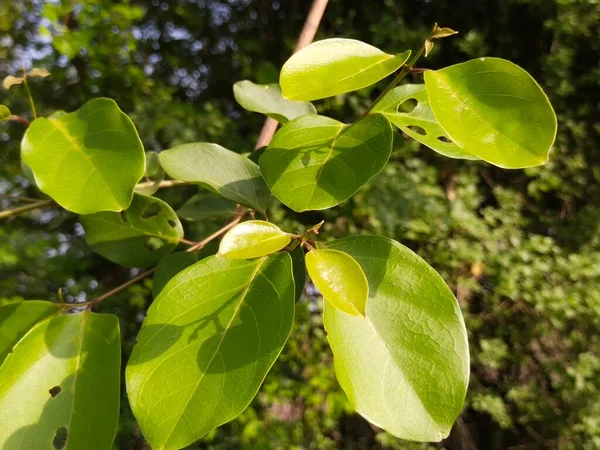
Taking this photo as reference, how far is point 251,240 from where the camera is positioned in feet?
1.17

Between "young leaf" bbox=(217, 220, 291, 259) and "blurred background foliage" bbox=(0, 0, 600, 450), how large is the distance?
96 centimetres

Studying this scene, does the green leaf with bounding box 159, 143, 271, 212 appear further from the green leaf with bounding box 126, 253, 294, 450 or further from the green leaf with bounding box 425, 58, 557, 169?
the green leaf with bounding box 425, 58, 557, 169

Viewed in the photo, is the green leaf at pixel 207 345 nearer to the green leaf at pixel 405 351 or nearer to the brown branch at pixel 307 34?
the green leaf at pixel 405 351

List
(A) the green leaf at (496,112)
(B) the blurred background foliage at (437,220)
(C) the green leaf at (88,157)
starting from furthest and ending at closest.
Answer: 1. (B) the blurred background foliage at (437,220)
2. (C) the green leaf at (88,157)
3. (A) the green leaf at (496,112)

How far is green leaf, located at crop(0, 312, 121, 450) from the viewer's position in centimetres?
41

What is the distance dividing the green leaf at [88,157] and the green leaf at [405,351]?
215 millimetres

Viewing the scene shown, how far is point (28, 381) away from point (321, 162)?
31 centimetres

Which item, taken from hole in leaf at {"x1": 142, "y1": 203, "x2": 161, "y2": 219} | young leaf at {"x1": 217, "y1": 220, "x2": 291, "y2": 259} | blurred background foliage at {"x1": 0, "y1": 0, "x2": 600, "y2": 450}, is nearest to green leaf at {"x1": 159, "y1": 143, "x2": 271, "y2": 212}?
hole in leaf at {"x1": 142, "y1": 203, "x2": 161, "y2": 219}

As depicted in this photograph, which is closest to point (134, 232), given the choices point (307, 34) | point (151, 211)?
point (151, 211)

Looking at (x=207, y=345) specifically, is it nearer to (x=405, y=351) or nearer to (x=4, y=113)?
(x=405, y=351)

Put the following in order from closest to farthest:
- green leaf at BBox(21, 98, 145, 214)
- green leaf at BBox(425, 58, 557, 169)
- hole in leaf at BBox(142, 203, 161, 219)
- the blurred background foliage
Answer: green leaf at BBox(425, 58, 557, 169) < green leaf at BBox(21, 98, 145, 214) < hole in leaf at BBox(142, 203, 161, 219) < the blurred background foliage

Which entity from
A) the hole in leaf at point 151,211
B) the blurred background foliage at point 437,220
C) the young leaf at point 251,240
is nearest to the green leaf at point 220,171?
the hole in leaf at point 151,211

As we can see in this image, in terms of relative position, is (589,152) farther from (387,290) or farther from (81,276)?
(81,276)

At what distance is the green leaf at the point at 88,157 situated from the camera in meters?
0.43
